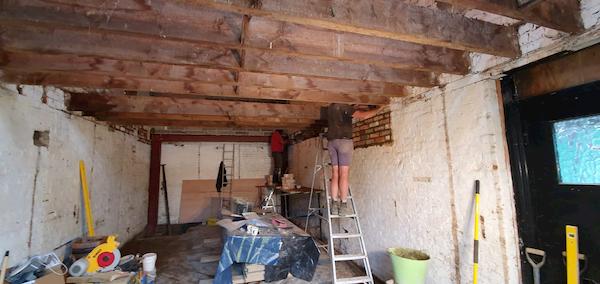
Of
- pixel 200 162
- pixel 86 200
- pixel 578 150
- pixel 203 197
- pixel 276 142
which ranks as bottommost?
pixel 203 197

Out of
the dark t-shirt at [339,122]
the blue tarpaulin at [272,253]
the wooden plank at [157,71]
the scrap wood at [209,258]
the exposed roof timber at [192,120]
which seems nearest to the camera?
the wooden plank at [157,71]

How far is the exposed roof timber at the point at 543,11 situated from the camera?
1486 mm

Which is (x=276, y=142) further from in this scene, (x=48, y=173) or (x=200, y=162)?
(x=48, y=173)

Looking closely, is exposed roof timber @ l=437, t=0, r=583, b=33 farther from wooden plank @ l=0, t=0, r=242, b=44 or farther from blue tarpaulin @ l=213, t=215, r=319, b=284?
blue tarpaulin @ l=213, t=215, r=319, b=284

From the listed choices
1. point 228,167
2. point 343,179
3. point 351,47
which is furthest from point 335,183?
point 228,167

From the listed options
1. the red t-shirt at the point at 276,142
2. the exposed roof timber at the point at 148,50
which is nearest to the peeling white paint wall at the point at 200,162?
the red t-shirt at the point at 276,142

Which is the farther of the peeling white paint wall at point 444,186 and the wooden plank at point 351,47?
the peeling white paint wall at point 444,186

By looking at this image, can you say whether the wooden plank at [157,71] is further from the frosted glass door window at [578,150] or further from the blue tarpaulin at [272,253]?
the blue tarpaulin at [272,253]

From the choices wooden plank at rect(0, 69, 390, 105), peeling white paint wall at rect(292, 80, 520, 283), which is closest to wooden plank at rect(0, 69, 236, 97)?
wooden plank at rect(0, 69, 390, 105)

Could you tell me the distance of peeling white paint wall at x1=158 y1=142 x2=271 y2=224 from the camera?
7.54 meters

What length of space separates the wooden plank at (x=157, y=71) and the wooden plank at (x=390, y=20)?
1.20 m

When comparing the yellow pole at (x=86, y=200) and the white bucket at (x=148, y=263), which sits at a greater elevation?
the yellow pole at (x=86, y=200)

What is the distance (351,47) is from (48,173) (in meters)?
3.60

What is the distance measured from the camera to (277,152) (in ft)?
25.0
